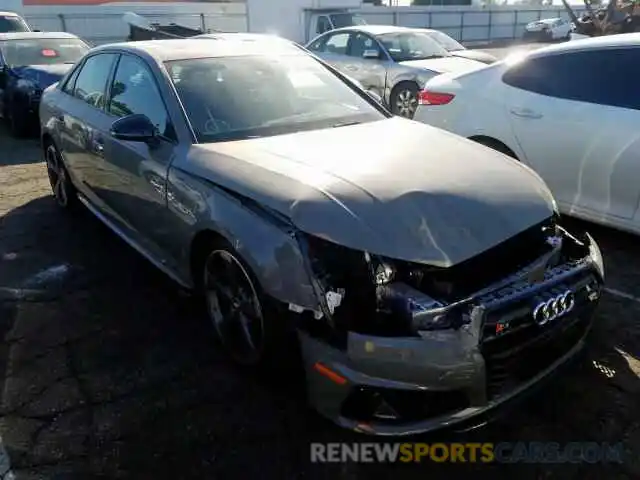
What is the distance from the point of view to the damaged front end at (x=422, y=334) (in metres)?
2.22

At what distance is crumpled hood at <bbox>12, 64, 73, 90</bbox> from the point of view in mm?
8742

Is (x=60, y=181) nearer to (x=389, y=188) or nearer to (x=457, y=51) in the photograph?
(x=389, y=188)

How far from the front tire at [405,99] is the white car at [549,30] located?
86.1ft

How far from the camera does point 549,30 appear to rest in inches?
1246

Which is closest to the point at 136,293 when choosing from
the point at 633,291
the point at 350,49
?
the point at 633,291

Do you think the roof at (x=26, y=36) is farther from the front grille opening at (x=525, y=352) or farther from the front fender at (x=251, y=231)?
the front grille opening at (x=525, y=352)

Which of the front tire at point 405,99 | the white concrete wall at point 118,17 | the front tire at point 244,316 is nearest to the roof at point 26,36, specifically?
the front tire at point 405,99

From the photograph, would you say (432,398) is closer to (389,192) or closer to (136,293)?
(389,192)

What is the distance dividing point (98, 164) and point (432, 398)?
2997 mm

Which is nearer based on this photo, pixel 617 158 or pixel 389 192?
pixel 389 192

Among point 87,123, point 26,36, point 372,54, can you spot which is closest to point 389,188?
point 87,123

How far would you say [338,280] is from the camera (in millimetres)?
2373

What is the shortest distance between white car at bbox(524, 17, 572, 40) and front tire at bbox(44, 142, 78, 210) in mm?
31672

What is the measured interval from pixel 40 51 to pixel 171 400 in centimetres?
865
